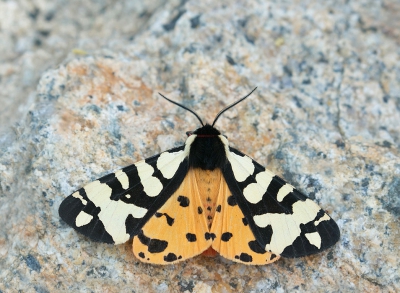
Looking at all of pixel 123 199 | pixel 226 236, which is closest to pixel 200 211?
pixel 226 236

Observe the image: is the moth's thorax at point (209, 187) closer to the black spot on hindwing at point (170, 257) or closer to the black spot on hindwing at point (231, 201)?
the black spot on hindwing at point (231, 201)

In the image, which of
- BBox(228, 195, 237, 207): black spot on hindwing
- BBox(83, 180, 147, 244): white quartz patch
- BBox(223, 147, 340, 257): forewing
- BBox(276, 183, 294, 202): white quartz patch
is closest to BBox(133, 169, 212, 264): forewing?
BBox(83, 180, 147, 244): white quartz patch

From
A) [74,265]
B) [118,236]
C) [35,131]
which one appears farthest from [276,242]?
[35,131]

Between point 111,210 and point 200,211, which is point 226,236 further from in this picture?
point 111,210

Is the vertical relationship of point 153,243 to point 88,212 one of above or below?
below

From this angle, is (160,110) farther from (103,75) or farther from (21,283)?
(21,283)
